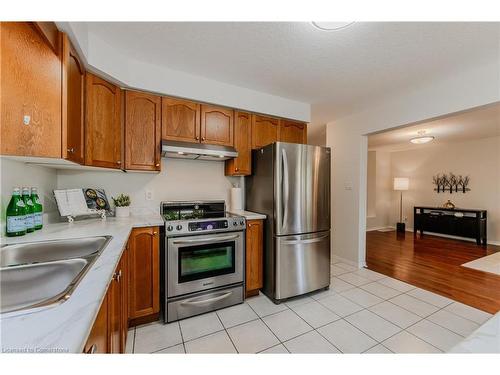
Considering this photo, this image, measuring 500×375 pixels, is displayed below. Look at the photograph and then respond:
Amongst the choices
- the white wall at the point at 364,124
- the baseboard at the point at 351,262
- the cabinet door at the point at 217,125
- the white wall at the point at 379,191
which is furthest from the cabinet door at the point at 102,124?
the white wall at the point at 379,191

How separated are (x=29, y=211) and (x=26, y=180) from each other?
0.25m

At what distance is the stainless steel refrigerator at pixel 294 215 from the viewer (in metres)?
2.28

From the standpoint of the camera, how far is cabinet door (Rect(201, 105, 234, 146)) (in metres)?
2.39

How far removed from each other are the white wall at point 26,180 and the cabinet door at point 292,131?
2.37 meters

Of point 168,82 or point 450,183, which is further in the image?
point 450,183

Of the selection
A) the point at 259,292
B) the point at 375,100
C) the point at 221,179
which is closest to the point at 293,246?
the point at 259,292

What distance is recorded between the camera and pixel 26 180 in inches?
61.3

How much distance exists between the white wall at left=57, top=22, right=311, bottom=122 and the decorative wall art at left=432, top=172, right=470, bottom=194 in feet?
15.6

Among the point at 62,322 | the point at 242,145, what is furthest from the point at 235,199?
the point at 62,322

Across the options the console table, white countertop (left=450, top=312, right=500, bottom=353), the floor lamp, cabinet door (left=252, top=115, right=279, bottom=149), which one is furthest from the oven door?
the floor lamp

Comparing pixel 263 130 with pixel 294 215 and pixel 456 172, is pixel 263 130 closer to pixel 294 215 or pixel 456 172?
pixel 294 215

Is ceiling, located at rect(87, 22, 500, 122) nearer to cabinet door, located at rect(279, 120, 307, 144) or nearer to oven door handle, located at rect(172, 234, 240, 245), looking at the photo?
cabinet door, located at rect(279, 120, 307, 144)

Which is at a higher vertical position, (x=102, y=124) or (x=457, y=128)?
(x=457, y=128)

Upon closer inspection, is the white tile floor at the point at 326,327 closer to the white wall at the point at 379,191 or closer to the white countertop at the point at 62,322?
the white countertop at the point at 62,322
